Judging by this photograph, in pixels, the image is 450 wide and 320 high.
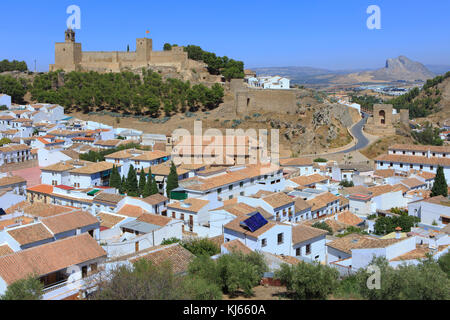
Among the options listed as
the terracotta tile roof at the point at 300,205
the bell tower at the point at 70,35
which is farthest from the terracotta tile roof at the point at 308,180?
the bell tower at the point at 70,35

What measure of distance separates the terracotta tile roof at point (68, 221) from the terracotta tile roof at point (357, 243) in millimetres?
7605

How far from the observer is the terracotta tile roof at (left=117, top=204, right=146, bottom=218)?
1709 centimetres

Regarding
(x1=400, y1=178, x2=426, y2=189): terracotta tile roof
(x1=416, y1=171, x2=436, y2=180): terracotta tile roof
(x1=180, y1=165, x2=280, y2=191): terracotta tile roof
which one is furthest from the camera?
(x1=416, y1=171, x2=436, y2=180): terracotta tile roof

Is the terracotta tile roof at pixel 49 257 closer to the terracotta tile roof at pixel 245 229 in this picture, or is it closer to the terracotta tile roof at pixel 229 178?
the terracotta tile roof at pixel 245 229

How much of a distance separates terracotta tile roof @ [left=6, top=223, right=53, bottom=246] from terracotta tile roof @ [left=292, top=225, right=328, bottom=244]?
23.6ft

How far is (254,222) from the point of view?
1376 centimetres

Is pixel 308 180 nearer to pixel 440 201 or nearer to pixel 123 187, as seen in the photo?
pixel 440 201

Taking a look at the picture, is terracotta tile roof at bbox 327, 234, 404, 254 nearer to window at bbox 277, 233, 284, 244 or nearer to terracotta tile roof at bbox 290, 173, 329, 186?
window at bbox 277, 233, 284, 244

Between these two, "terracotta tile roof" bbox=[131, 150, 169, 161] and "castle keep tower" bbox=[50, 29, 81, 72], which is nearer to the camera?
"terracotta tile roof" bbox=[131, 150, 169, 161]

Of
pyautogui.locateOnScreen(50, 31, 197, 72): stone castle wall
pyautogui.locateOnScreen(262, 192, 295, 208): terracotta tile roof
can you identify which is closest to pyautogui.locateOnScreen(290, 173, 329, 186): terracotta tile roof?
pyautogui.locateOnScreen(262, 192, 295, 208): terracotta tile roof

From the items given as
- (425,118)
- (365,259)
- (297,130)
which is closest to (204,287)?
(365,259)

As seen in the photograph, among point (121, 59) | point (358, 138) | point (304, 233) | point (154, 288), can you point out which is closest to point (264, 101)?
point (358, 138)

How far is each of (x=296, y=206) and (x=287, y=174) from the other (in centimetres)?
742

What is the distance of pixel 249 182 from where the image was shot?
2191 centimetres
